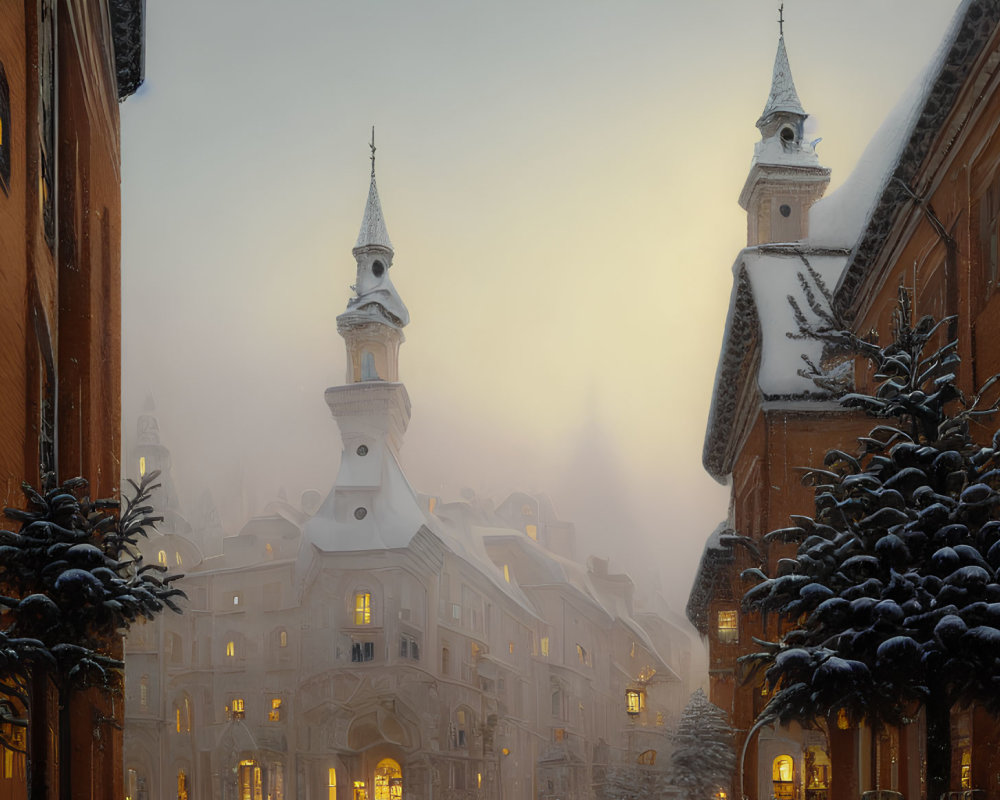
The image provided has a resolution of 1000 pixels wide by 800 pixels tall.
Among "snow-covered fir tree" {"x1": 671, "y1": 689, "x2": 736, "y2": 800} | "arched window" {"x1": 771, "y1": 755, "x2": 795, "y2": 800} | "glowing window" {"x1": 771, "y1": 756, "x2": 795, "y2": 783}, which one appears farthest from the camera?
"snow-covered fir tree" {"x1": 671, "y1": 689, "x2": 736, "y2": 800}

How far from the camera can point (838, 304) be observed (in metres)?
24.9

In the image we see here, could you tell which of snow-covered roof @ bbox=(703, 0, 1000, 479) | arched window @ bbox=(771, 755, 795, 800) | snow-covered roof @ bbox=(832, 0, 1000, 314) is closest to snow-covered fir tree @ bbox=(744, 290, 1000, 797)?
snow-covered roof @ bbox=(832, 0, 1000, 314)

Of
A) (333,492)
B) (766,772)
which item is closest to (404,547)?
(333,492)

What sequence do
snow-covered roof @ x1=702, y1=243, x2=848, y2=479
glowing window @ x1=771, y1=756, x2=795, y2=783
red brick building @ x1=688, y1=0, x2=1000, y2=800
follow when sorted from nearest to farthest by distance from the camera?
1. red brick building @ x1=688, y1=0, x2=1000, y2=800
2. snow-covered roof @ x1=702, y1=243, x2=848, y2=479
3. glowing window @ x1=771, y1=756, x2=795, y2=783

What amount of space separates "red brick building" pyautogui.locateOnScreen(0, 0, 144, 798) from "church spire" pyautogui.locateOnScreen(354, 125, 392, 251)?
1530 inches

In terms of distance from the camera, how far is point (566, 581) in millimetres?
74875

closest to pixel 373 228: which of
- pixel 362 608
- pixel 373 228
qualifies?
pixel 373 228

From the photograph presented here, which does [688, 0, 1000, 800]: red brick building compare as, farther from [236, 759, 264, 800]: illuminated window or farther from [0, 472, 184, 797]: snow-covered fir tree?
[236, 759, 264, 800]: illuminated window

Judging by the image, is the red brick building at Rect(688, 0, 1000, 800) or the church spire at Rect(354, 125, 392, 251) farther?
the church spire at Rect(354, 125, 392, 251)

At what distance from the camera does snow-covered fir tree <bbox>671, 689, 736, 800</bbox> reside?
1964 inches

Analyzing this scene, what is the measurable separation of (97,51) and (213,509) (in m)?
50.6

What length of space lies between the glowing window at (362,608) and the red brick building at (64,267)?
3362 centimetres

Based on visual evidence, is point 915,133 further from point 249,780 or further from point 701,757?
point 249,780

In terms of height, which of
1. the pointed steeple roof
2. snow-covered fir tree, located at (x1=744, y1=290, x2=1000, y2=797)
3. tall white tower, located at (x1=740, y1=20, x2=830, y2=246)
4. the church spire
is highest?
the church spire
